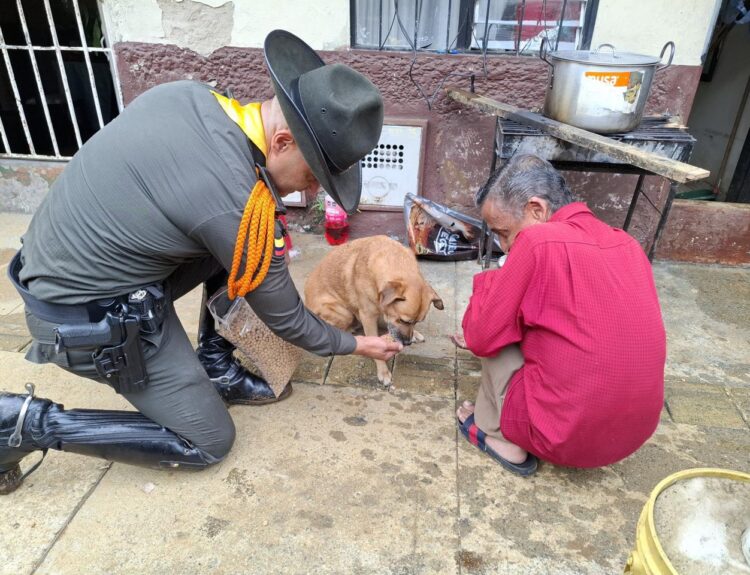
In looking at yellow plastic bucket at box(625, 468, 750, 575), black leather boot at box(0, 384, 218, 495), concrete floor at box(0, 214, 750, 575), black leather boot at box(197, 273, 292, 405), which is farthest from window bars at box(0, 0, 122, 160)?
yellow plastic bucket at box(625, 468, 750, 575)

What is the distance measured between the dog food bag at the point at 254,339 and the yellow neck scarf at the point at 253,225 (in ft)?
2.01

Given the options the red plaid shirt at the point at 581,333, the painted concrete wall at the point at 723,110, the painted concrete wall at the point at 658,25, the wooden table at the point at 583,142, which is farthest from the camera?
the painted concrete wall at the point at 723,110

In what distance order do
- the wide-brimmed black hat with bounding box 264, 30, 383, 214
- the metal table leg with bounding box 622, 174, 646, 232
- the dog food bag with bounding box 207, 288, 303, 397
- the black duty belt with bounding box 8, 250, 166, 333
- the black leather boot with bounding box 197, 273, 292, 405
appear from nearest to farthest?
the wide-brimmed black hat with bounding box 264, 30, 383, 214, the black duty belt with bounding box 8, 250, 166, 333, the dog food bag with bounding box 207, 288, 303, 397, the black leather boot with bounding box 197, 273, 292, 405, the metal table leg with bounding box 622, 174, 646, 232

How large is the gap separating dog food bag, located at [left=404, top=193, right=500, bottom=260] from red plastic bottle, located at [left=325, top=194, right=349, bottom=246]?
62 cm

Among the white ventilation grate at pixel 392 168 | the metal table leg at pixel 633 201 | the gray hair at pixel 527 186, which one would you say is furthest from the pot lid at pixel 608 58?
the white ventilation grate at pixel 392 168

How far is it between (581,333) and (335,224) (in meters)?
3.29

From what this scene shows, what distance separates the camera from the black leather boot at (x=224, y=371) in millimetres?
3184

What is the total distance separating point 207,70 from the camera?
16.0ft

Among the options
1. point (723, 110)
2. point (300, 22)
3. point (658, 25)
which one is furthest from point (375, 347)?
point (723, 110)

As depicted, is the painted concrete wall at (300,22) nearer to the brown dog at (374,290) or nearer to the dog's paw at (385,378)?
the brown dog at (374,290)

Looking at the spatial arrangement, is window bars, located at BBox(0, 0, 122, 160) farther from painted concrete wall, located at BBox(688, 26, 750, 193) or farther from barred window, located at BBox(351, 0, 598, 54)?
painted concrete wall, located at BBox(688, 26, 750, 193)

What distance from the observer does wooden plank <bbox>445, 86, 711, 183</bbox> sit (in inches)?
118

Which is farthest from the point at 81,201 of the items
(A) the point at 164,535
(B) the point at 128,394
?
(A) the point at 164,535

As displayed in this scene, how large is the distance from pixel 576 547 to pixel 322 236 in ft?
12.4
